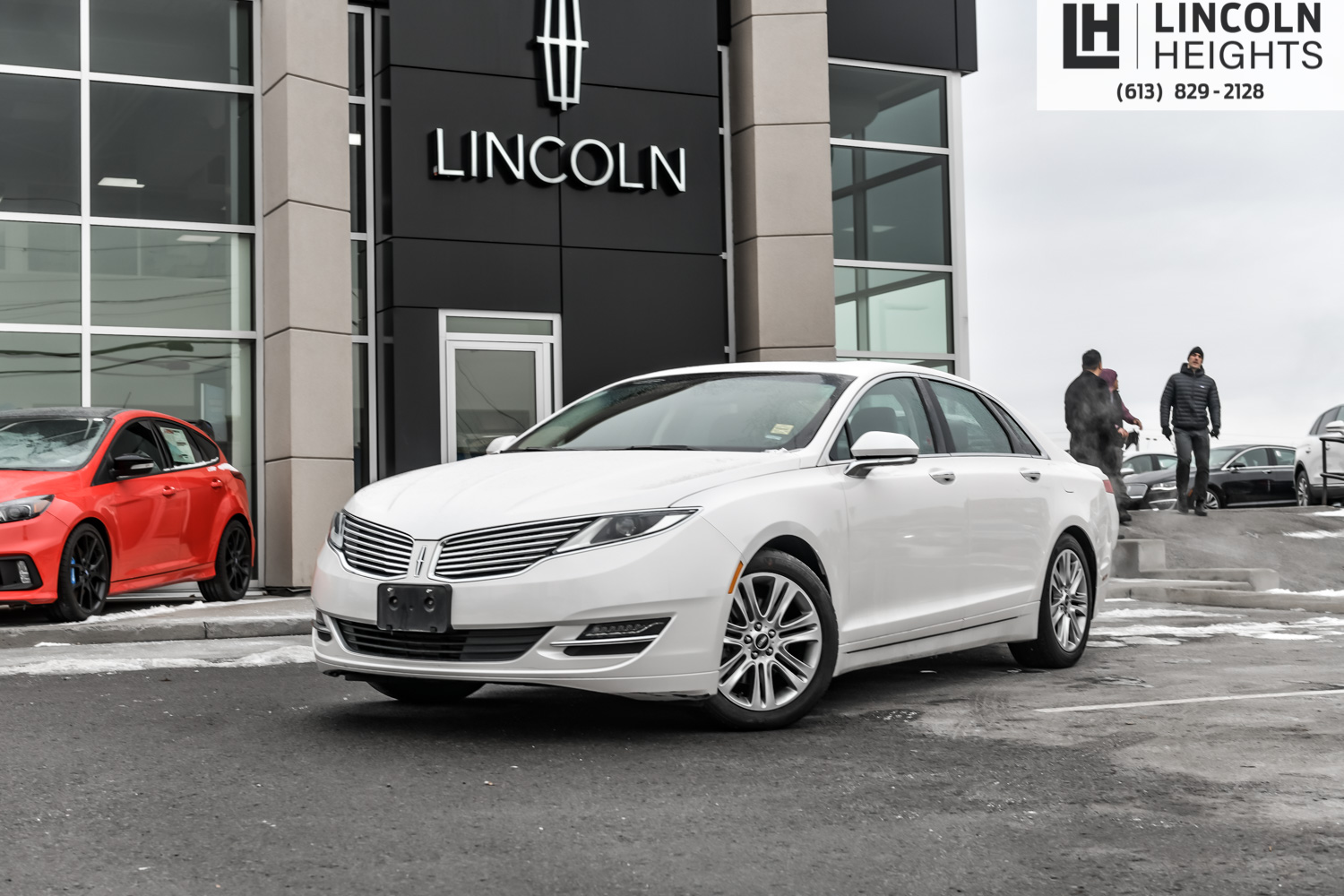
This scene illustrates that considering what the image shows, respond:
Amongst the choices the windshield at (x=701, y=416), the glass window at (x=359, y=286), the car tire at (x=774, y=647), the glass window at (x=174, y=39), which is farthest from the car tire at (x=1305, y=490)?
the car tire at (x=774, y=647)

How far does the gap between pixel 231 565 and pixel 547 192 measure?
17.7 ft

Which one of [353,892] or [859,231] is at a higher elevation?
[859,231]

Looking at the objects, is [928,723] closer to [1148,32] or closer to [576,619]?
[576,619]

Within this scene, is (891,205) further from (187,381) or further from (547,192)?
(187,381)

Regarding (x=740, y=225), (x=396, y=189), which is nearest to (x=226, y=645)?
(x=396, y=189)

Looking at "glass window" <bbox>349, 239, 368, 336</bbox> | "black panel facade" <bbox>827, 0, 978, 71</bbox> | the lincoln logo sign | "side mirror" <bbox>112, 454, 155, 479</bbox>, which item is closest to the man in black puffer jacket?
"black panel facade" <bbox>827, 0, 978, 71</bbox>

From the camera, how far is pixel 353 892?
11.9 feet

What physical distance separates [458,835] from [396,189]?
40.0ft

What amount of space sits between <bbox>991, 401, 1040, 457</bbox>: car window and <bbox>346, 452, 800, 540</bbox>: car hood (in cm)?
216

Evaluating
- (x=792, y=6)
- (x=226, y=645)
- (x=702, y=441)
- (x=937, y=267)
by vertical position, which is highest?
(x=792, y=6)

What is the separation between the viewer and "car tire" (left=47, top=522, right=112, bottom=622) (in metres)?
10.5

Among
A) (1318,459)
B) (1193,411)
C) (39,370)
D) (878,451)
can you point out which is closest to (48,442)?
(39,370)

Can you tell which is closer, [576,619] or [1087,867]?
[1087,867]

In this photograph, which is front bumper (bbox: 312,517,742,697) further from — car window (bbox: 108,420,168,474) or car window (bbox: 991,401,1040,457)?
car window (bbox: 108,420,168,474)
